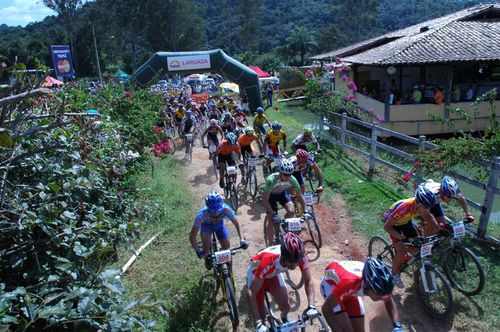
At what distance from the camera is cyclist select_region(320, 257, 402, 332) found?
3.58m

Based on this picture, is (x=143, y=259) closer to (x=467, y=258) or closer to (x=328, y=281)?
(x=328, y=281)

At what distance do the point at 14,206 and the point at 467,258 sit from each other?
5720 mm

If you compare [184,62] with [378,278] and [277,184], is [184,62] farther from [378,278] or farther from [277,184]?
[378,278]

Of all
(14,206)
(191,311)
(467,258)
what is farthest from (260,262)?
(467,258)

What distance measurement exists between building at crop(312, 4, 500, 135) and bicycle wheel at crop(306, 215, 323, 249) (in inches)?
332

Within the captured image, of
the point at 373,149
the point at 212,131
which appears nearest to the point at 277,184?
the point at 373,149

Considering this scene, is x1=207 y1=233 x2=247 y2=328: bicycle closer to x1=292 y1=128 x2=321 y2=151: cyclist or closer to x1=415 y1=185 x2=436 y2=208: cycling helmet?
x1=415 y1=185 x2=436 y2=208: cycling helmet

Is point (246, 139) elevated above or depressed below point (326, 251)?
above

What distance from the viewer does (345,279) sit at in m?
3.99

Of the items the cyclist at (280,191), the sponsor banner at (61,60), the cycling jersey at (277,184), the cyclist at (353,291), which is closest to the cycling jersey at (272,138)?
the cyclist at (280,191)

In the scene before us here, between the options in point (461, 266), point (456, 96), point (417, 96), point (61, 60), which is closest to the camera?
point (461, 266)

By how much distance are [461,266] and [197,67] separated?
18583 mm

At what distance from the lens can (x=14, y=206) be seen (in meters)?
3.20

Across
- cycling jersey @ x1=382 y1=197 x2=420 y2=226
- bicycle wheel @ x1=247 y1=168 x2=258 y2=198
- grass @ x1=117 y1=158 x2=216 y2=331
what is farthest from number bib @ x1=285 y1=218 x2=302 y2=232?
bicycle wheel @ x1=247 y1=168 x2=258 y2=198
